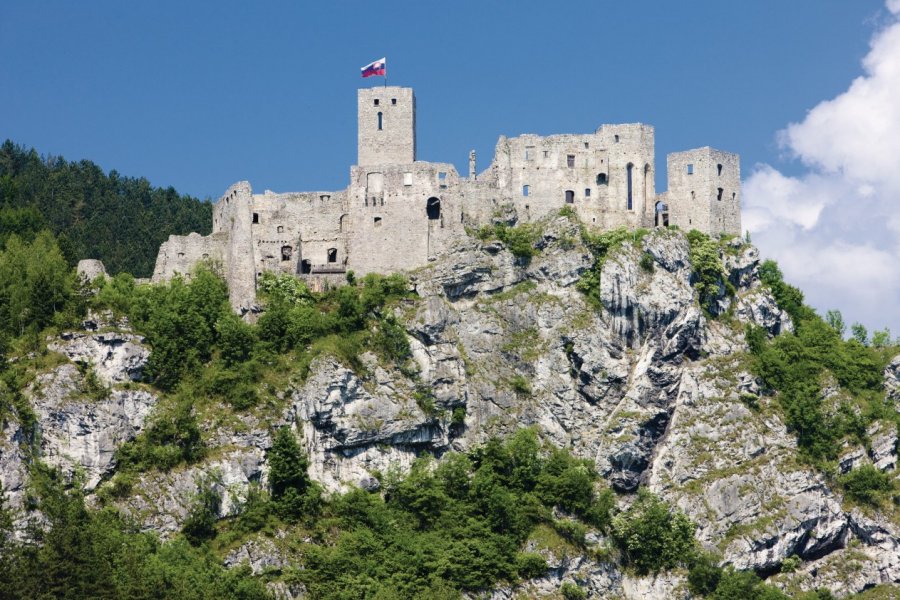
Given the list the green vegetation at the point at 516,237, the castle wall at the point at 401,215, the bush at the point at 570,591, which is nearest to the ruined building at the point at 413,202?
the castle wall at the point at 401,215

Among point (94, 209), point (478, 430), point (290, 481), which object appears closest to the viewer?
point (290, 481)

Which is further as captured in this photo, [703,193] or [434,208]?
[703,193]

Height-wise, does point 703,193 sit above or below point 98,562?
above

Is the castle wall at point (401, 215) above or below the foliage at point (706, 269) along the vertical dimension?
above

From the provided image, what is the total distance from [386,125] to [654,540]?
29.4 m

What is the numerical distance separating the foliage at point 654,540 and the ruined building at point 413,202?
62.6 feet

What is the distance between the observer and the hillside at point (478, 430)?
83.9 metres

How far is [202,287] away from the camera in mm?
94562

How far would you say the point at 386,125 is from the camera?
100 meters

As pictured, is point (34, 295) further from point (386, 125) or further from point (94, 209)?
point (94, 209)

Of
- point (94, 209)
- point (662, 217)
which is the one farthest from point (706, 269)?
point (94, 209)

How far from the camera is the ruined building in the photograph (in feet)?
318

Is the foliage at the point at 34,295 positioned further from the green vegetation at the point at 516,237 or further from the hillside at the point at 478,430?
the green vegetation at the point at 516,237

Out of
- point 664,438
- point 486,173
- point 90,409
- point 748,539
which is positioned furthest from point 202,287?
point 748,539
